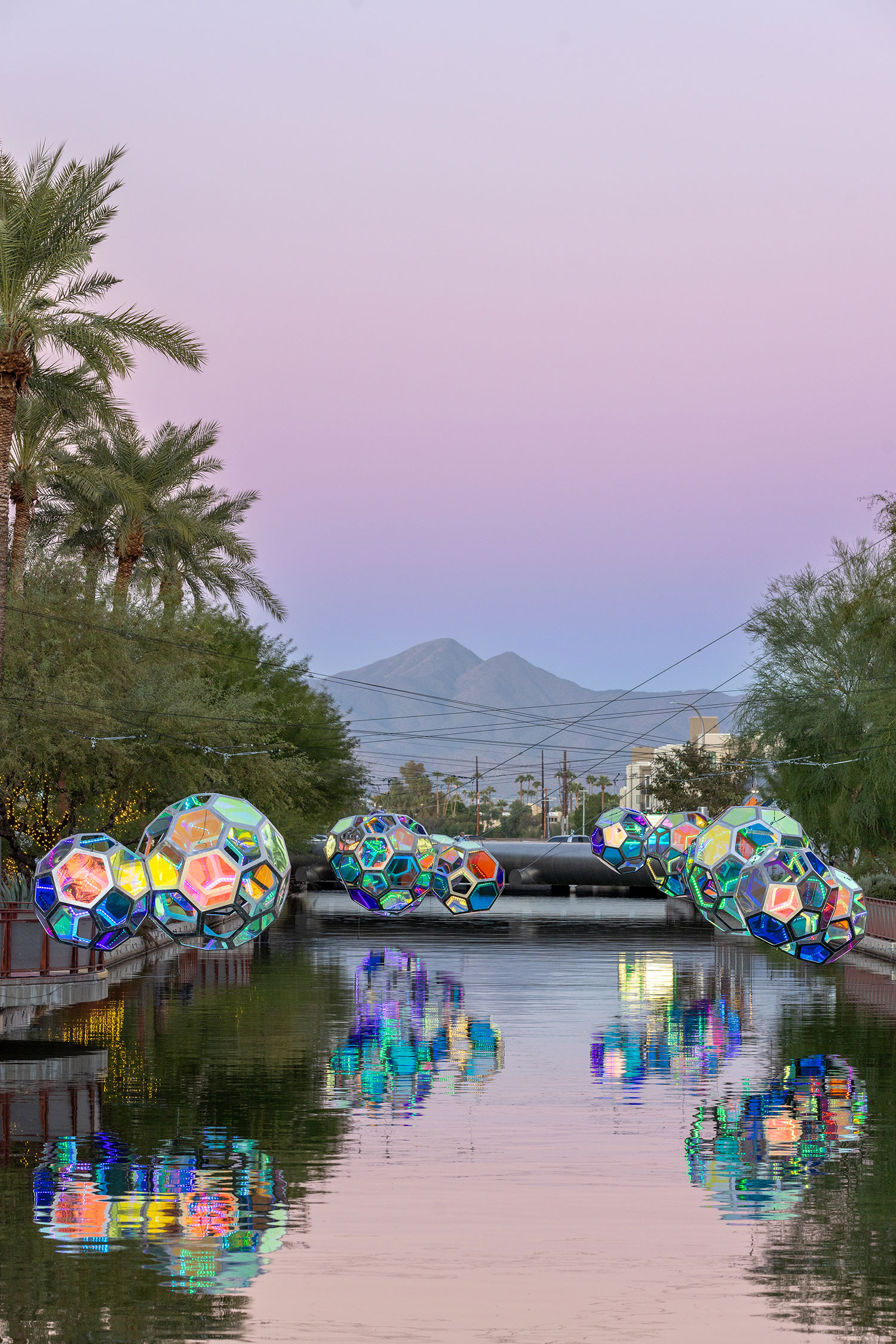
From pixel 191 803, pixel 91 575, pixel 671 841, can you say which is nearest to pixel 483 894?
pixel 671 841

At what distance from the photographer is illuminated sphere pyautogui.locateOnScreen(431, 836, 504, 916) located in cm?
3712

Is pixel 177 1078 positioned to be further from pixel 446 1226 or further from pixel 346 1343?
pixel 346 1343

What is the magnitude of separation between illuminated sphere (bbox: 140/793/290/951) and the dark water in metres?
1.47

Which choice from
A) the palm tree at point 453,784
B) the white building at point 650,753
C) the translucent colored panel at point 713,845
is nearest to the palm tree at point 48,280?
the translucent colored panel at point 713,845

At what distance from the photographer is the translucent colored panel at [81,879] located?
23.2 m

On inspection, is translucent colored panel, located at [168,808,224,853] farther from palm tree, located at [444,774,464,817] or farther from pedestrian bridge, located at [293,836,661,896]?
palm tree, located at [444,774,464,817]

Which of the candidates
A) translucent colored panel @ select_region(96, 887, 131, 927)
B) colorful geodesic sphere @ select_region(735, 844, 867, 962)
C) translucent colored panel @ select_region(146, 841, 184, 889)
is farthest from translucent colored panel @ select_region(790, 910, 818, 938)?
translucent colored panel @ select_region(96, 887, 131, 927)

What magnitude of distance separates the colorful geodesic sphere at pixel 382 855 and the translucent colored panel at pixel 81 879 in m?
11.0

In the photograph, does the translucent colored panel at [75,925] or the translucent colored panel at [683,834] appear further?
the translucent colored panel at [683,834]

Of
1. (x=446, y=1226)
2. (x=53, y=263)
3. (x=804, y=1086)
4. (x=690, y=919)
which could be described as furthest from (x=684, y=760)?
(x=446, y=1226)

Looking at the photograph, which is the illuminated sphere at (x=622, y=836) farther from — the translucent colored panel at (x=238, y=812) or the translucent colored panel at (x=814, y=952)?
the translucent colored panel at (x=238, y=812)

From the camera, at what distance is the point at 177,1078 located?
16406mm

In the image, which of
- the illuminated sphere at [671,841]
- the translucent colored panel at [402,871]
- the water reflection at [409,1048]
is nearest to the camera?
the water reflection at [409,1048]

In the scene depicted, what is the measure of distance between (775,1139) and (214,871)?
28.1 feet
